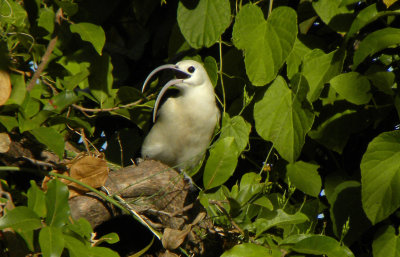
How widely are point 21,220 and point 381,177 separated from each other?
1401 millimetres

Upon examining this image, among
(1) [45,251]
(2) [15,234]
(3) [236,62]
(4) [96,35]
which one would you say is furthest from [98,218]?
(3) [236,62]

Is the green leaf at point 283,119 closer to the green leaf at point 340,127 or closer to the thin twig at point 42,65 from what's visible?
the green leaf at point 340,127

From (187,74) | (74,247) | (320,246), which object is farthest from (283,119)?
(74,247)

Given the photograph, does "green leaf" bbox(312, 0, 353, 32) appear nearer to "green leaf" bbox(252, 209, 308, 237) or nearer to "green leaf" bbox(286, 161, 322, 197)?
"green leaf" bbox(286, 161, 322, 197)

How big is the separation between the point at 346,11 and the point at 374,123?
533 mm

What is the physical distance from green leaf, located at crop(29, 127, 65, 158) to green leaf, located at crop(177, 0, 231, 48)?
2.65ft

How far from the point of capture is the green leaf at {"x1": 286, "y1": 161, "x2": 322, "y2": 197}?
2.82 m


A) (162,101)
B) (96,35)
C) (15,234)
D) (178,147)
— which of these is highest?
(96,35)

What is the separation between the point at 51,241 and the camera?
1880mm

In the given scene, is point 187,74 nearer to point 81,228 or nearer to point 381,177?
point 381,177

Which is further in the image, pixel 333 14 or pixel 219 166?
pixel 333 14

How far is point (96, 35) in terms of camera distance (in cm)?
263

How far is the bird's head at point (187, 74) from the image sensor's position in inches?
127

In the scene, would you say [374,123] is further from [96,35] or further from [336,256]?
[96,35]
